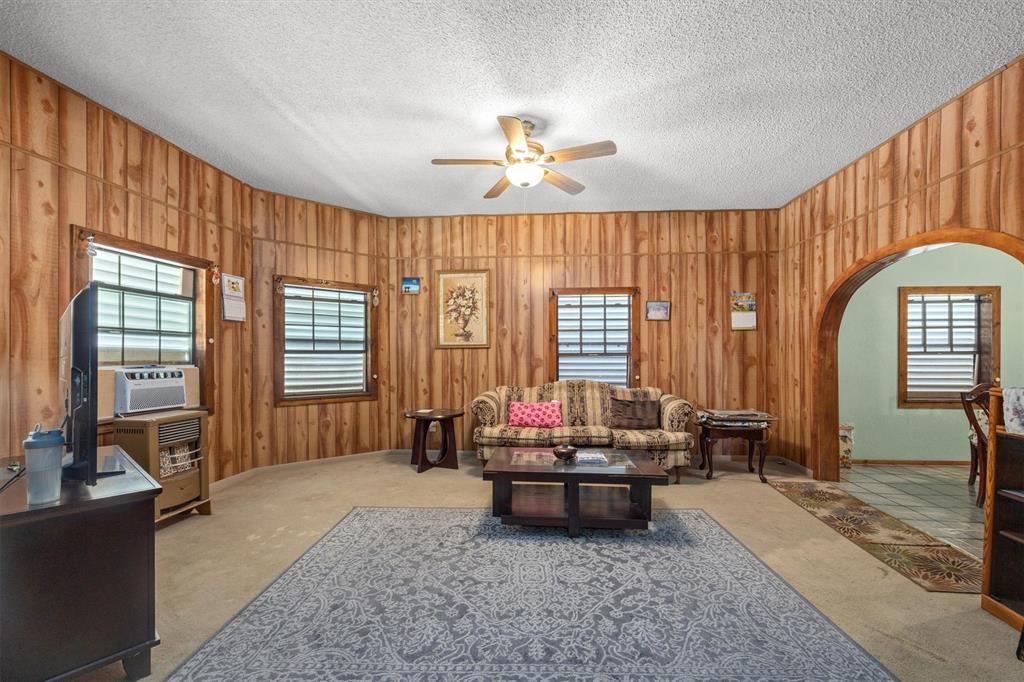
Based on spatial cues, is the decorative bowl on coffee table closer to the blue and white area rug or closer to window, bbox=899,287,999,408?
the blue and white area rug

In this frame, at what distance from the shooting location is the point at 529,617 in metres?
2.19

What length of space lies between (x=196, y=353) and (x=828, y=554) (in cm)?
532

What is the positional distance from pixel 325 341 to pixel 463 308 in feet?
5.61

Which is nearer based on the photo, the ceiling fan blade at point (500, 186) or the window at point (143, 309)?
the window at point (143, 309)

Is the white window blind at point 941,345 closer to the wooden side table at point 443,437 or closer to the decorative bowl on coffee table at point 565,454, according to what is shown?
the decorative bowl on coffee table at point 565,454

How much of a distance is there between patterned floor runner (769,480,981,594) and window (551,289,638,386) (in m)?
2.22

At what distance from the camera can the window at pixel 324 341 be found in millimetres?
5070

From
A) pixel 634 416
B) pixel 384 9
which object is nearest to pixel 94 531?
pixel 384 9

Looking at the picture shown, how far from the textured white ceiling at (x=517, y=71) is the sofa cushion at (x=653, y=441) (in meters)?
2.63

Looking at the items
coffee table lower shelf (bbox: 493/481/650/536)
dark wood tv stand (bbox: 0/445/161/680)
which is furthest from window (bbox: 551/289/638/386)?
dark wood tv stand (bbox: 0/445/161/680)

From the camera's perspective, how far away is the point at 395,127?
3457mm

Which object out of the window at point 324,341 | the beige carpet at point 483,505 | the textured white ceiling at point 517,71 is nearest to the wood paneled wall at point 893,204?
the textured white ceiling at point 517,71

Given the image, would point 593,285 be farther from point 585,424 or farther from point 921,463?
point 921,463

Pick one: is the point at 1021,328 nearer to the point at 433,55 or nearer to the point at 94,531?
the point at 433,55
